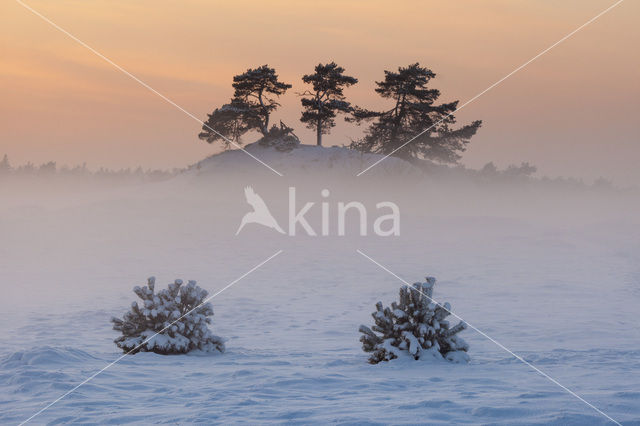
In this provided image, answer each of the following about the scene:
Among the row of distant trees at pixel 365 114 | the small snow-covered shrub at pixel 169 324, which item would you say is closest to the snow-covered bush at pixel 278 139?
the row of distant trees at pixel 365 114

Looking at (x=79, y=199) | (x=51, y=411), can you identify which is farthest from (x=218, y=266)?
(x=79, y=199)

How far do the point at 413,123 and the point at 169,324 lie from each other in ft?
142

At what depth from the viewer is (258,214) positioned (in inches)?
1565

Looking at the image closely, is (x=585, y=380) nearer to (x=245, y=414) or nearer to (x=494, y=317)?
(x=245, y=414)

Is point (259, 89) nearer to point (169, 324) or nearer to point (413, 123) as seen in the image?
point (413, 123)

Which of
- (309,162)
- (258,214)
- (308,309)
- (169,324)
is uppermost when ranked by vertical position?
(309,162)

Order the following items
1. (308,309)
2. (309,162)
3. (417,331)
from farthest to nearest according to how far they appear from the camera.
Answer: (309,162), (308,309), (417,331)

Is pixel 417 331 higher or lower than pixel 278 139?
lower

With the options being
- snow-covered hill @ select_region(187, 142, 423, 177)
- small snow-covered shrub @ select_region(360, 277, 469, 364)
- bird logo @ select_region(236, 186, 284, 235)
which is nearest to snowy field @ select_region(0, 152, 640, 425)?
small snow-covered shrub @ select_region(360, 277, 469, 364)

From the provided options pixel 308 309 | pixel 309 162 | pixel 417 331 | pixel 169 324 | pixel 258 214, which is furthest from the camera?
pixel 309 162

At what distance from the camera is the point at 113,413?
7.29 m

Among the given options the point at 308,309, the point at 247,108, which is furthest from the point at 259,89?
the point at 308,309

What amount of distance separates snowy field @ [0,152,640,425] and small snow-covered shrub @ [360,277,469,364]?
305mm

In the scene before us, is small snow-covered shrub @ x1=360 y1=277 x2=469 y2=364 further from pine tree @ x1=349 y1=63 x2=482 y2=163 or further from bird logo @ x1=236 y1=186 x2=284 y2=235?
pine tree @ x1=349 y1=63 x2=482 y2=163
